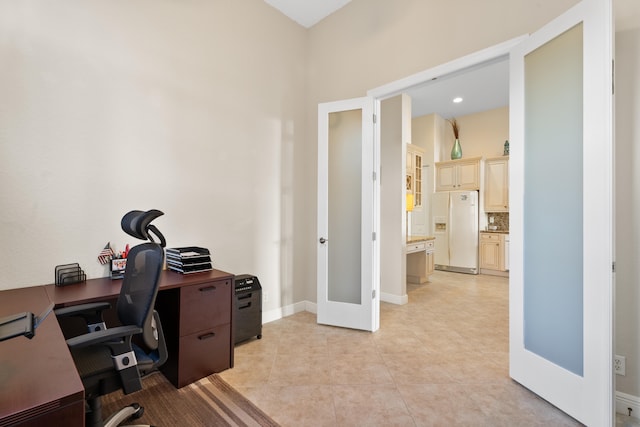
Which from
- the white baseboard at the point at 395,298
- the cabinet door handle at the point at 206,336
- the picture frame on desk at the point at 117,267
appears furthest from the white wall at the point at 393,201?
the picture frame on desk at the point at 117,267

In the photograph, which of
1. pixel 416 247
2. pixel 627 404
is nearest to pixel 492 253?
pixel 416 247

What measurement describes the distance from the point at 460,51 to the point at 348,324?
2752 mm

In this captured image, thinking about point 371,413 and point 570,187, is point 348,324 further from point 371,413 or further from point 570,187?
point 570,187

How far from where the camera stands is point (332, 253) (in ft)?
11.3

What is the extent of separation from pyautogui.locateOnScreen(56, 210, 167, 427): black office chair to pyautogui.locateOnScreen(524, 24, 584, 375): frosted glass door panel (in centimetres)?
232

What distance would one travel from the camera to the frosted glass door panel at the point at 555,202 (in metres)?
1.82

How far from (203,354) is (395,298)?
9.03 feet

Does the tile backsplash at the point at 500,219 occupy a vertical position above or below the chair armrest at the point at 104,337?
above

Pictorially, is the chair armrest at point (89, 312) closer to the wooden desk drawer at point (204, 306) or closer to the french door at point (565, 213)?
the wooden desk drawer at point (204, 306)

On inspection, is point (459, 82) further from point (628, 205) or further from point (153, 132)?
point (153, 132)

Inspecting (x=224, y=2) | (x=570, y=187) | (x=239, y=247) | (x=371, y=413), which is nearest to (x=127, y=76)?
(x=224, y=2)

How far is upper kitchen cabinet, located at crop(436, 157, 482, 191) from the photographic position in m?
6.33

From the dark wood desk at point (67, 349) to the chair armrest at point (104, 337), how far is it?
9 centimetres

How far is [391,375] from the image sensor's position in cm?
235
